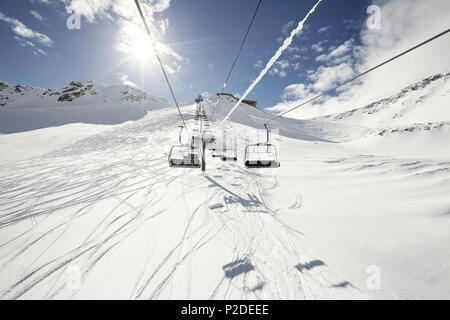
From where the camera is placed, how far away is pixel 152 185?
587cm

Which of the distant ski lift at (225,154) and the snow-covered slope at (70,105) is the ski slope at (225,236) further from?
the snow-covered slope at (70,105)

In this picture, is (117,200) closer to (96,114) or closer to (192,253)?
(192,253)

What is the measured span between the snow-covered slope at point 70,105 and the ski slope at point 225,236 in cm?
2535

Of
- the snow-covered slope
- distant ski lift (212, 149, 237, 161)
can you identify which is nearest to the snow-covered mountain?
distant ski lift (212, 149, 237, 161)

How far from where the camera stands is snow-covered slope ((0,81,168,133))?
25358mm

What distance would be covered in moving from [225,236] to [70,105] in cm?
6075

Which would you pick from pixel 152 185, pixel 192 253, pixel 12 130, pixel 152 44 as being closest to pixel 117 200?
pixel 152 185

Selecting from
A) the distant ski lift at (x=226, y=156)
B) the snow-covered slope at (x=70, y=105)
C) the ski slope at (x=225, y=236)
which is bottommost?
the ski slope at (x=225, y=236)

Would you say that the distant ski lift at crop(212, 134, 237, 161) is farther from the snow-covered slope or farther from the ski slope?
the snow-covered slope

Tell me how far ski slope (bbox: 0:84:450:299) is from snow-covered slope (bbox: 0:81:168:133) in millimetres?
25354

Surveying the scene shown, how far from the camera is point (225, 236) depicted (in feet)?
11.6

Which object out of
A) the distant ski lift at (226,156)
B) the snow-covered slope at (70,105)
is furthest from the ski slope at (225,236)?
the snow-covered slope at (70,105)

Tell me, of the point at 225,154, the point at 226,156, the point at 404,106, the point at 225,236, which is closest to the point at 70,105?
the point at 225,154

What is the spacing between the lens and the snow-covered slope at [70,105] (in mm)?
25358
